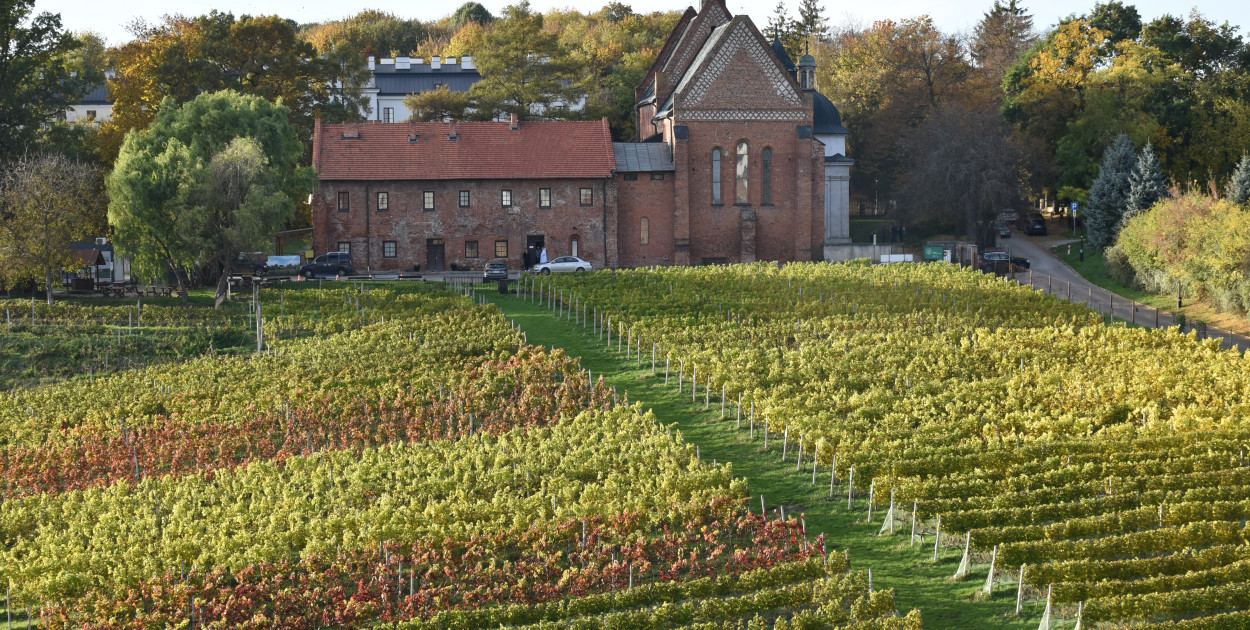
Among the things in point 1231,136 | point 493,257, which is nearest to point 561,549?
point 493,257

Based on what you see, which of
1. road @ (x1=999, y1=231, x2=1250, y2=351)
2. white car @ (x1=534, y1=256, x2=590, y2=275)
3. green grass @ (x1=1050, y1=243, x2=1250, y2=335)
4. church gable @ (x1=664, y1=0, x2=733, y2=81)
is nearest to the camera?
road @ (x1=999, y1=231, x2=1250, y2=351)

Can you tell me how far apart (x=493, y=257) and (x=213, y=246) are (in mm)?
17896

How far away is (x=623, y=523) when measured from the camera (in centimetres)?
2328

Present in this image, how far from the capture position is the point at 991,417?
30.0 metres

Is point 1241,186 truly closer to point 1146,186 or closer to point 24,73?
point 1146,186

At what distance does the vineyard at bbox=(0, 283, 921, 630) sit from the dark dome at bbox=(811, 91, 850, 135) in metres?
40.0

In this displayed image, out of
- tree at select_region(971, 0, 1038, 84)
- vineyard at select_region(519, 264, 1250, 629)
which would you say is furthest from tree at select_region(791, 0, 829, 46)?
vineyard at select_region(519, 264, 1250, 629)

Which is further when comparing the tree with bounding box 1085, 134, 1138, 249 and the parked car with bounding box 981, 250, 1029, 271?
the tree with bounding box 1085, 134, 1138, 249

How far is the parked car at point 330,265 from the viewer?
58.7 metres

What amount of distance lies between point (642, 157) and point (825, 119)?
15226 mm

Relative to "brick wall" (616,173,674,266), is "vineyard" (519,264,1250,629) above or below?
below

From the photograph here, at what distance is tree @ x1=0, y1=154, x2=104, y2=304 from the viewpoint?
47.0 metres

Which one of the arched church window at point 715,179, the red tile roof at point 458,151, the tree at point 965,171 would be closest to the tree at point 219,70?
the red tile roof at point 458,151

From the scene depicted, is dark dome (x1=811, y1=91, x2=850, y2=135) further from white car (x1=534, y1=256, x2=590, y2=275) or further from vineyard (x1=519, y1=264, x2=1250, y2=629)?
vineyard (x1=519, y1=264, x2=1250, y2=629)
